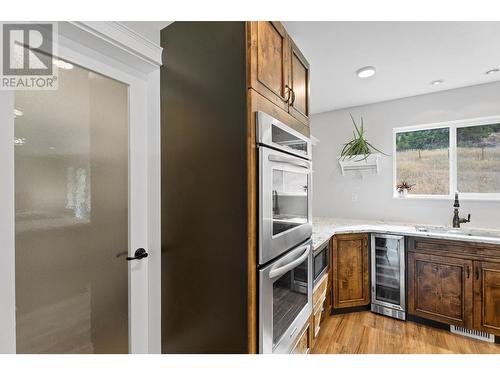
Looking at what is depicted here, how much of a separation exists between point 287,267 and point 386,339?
62.7 inches

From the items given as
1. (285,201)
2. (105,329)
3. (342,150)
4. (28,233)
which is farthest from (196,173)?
(342,150)

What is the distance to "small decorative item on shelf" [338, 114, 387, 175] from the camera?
3084mm

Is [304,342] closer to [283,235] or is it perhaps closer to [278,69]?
[283,235]

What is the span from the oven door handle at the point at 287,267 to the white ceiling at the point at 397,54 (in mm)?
1472

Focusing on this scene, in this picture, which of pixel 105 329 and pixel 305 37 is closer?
pixel 105 329

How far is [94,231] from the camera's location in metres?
1.23

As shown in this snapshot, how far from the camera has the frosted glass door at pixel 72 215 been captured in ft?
3.34

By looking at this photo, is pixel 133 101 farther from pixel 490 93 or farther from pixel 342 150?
pixel 490 93

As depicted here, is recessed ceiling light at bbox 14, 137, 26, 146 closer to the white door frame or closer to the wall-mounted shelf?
the white door frame
